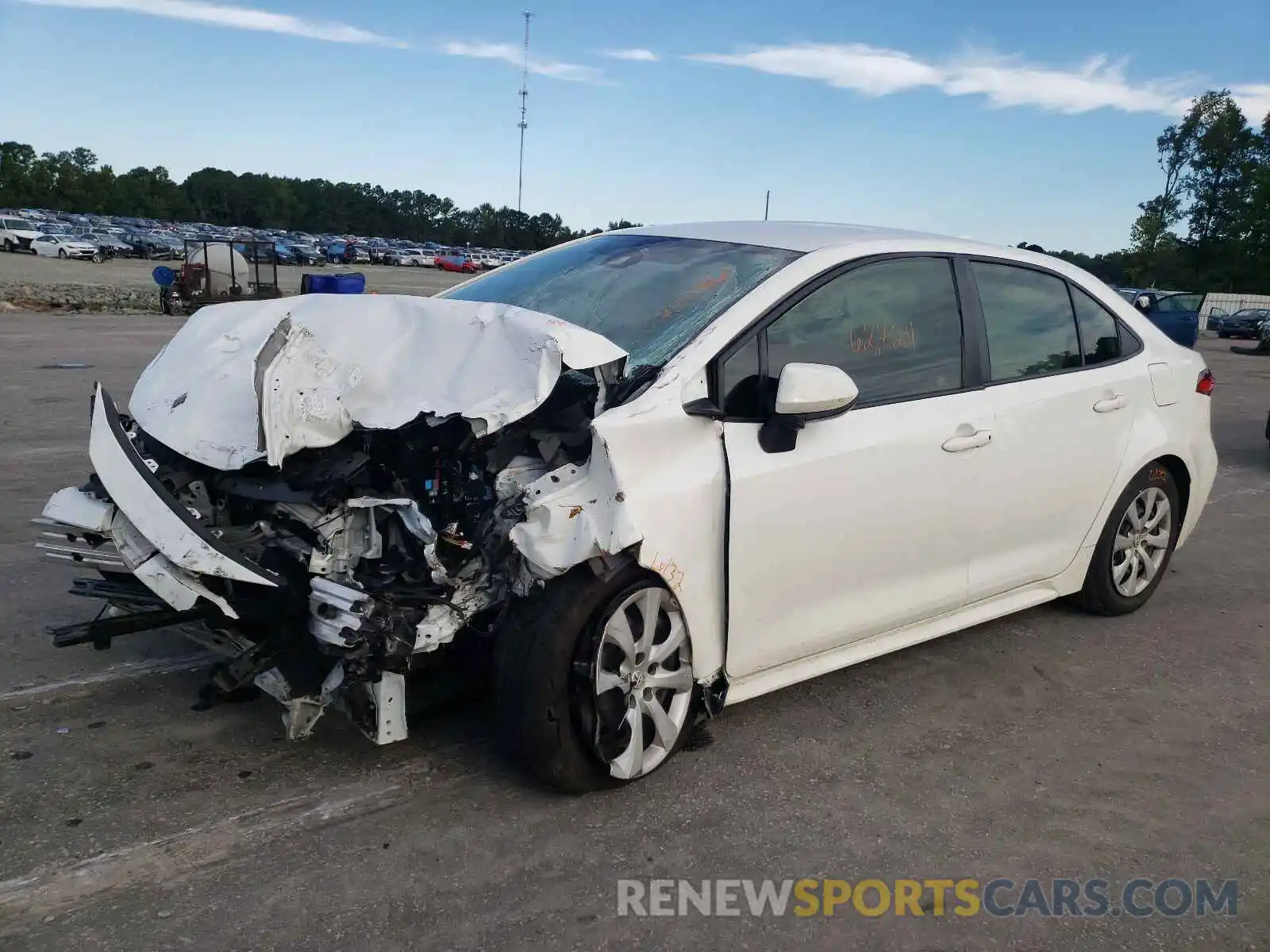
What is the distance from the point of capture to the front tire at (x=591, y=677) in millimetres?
2977

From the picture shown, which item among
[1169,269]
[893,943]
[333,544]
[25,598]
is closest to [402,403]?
[333,544]

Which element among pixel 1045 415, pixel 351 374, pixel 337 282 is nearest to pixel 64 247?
pixel 337 282

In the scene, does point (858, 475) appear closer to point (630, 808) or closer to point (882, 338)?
point (882, 338)

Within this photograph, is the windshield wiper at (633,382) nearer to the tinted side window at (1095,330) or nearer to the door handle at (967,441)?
the door handle at (967,441)

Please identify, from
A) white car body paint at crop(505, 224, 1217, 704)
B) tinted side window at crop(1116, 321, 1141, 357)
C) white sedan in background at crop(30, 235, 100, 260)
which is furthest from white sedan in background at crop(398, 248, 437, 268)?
white car body paint at crop(505, 224, 1217, 704)

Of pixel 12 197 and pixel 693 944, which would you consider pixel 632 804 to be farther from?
pixel 12 197

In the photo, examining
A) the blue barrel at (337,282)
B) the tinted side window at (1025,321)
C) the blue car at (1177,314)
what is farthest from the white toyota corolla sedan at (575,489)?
the blue car at (1177,314)

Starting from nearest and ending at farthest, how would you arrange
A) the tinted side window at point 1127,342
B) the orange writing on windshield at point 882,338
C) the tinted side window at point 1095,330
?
the orange writing on windshield at point 882,338, the tinted side window at point 1095,330, the tinted side window at point 1127,342

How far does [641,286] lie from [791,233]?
27.0 inches

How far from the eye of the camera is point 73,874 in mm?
2680

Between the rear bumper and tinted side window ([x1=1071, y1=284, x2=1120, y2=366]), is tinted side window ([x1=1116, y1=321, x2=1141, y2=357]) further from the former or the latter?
the rear bumper

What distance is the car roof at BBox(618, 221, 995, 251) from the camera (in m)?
3.87

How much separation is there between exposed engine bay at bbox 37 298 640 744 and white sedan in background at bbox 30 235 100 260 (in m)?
52.9

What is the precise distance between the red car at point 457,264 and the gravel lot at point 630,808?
66.3 metres
